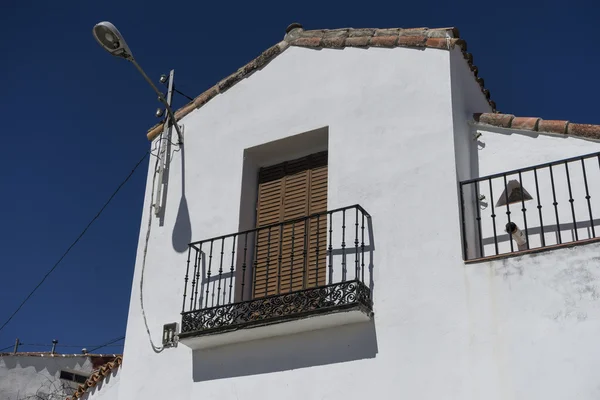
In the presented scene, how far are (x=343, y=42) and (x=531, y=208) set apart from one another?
9.59 feet

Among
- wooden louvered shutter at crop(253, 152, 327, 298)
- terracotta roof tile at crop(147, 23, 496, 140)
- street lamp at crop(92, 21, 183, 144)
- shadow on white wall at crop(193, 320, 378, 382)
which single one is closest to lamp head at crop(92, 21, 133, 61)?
street lamp at crop(92, 21, 183, 144)

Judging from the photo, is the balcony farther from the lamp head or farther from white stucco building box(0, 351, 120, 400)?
white stucco building box(0, 351, 120, 400)

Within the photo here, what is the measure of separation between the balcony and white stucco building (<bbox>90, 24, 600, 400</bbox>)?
0.07 ft

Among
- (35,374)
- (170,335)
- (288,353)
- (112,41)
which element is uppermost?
(112,41)

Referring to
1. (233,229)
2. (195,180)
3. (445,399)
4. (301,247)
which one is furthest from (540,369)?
(195,180)

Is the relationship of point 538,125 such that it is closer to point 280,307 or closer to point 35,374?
point 280,307

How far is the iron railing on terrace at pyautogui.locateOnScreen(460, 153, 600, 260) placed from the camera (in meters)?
7.34

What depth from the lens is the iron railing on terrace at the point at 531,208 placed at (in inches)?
289

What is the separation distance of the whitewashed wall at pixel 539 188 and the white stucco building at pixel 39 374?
856cm

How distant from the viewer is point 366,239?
7.91 m

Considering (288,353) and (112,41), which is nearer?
(288,353)

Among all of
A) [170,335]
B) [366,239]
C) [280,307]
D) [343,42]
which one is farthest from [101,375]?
[343,42]

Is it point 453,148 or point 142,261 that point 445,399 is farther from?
point 142,261

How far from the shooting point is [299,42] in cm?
963
